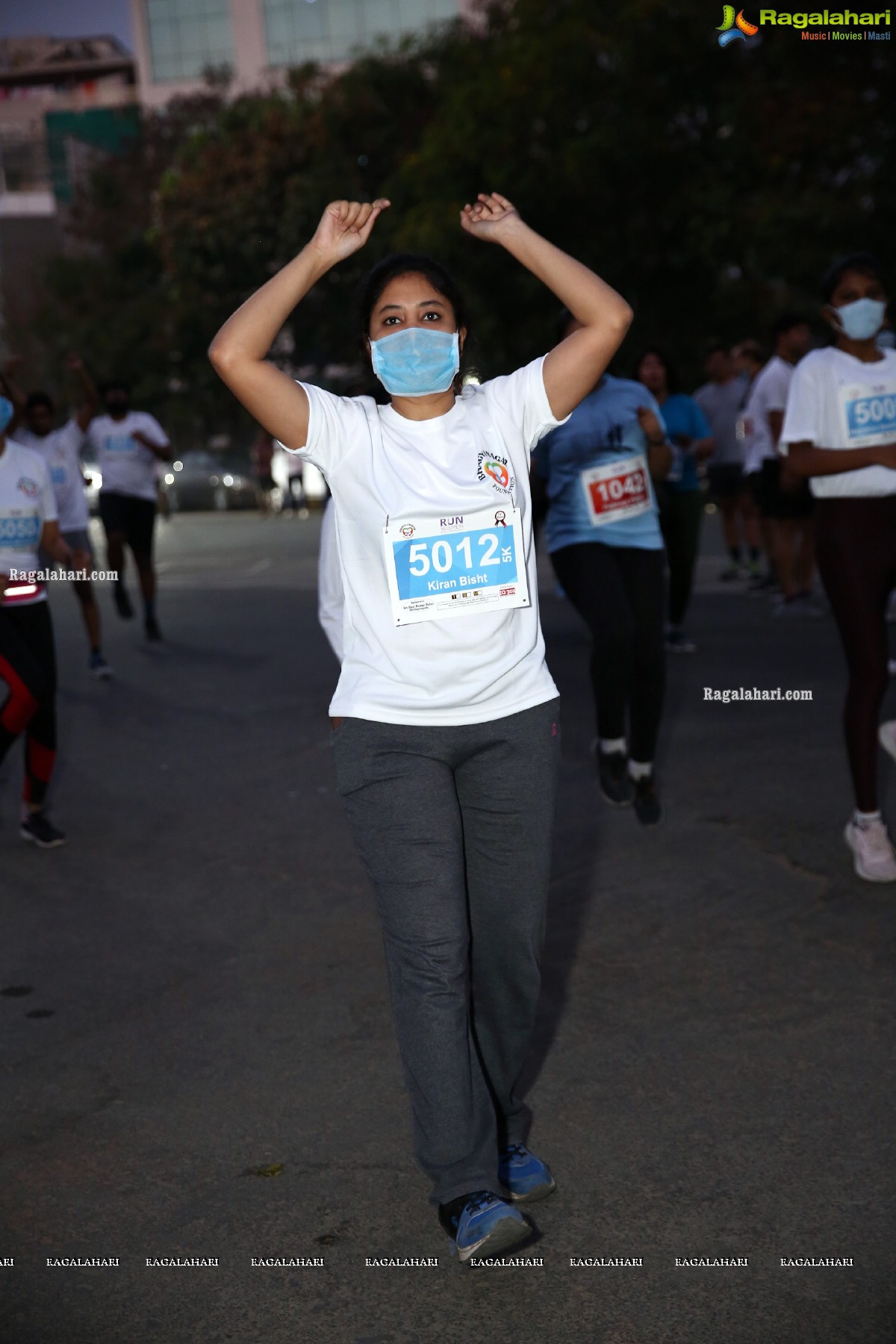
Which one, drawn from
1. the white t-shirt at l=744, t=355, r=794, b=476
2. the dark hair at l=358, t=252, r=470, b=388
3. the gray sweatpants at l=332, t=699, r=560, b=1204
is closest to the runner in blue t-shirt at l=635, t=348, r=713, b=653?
the white t-shirt at l=744, t=355, r=794, b=476

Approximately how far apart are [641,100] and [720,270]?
305 centimetres

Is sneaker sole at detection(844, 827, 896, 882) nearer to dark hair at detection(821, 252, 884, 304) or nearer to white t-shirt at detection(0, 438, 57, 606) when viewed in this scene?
dark hair at detection(821, 252, 884, 304)

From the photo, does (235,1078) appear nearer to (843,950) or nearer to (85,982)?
(85,982)

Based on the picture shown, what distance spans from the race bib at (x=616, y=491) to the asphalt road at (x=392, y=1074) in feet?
4.22

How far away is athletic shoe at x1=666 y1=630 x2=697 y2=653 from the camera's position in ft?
36.9

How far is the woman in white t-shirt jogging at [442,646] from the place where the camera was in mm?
3230

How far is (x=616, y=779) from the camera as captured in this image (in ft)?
23.1

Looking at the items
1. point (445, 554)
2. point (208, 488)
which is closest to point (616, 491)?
point (445, 554)

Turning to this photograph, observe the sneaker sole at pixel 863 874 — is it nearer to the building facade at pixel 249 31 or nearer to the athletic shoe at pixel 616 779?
the athletic shoe at pixel 616 779

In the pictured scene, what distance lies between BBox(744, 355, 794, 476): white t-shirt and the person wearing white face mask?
5.81 metres

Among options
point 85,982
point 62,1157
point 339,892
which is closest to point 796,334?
point 339,892

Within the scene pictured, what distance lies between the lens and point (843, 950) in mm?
5016

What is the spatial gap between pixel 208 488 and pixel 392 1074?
33159 mm

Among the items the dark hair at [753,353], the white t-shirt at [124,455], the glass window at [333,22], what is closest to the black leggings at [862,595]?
the white t-shirt at [124,455]
